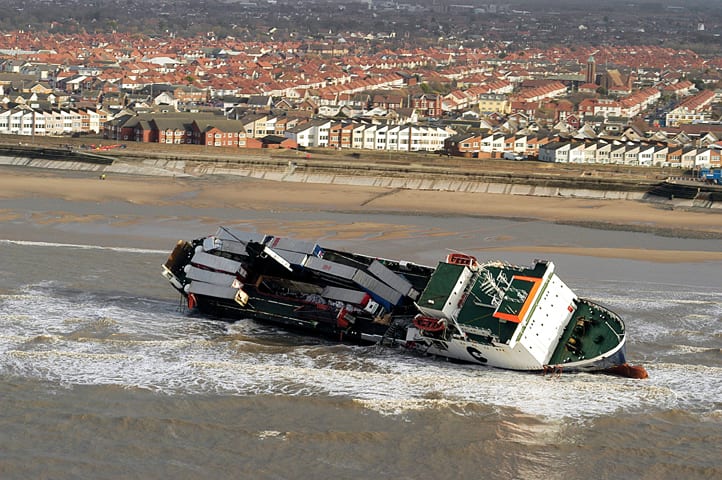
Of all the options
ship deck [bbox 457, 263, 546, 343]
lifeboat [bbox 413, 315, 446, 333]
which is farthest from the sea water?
ship deck [bbox 457, 263, 546, 343]

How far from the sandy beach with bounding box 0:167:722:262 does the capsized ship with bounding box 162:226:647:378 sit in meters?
12.2

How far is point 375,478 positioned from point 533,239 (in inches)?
978

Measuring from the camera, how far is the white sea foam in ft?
77.3

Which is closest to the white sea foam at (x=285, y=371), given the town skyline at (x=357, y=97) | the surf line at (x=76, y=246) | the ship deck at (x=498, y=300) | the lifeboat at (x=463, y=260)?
the ship deck at (x=498, y=300)

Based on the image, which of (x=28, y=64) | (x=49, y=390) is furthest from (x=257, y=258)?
(x=28, y=64)

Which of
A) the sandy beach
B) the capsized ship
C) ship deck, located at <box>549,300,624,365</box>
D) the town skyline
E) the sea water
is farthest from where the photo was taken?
the town skyline

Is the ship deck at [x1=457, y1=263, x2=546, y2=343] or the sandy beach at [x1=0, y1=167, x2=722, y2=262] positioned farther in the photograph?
the sandy beach at [x1=0, y1=167, x2=722, y2=262]

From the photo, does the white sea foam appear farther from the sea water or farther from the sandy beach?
the sandy beach

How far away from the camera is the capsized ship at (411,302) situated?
25.2 meters

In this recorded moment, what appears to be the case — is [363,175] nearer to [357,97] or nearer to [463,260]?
[463,260]

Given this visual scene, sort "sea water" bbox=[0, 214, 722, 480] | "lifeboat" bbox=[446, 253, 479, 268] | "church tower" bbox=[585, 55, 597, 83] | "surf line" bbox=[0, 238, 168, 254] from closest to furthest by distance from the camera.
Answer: "sea water" bbox=[0, 214, 722, 480], "lifeboat" bbox=[446, 253, 479, 268], "surf line" bbox=[0, 238, 168, 254], "church tower" bbox=[585, 55, 597, 83]

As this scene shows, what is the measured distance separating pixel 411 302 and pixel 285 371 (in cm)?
475

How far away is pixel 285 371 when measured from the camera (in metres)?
25.2

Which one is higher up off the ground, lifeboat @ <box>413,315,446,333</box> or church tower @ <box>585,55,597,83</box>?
church tower @ <box>585,55,597,83</box>
